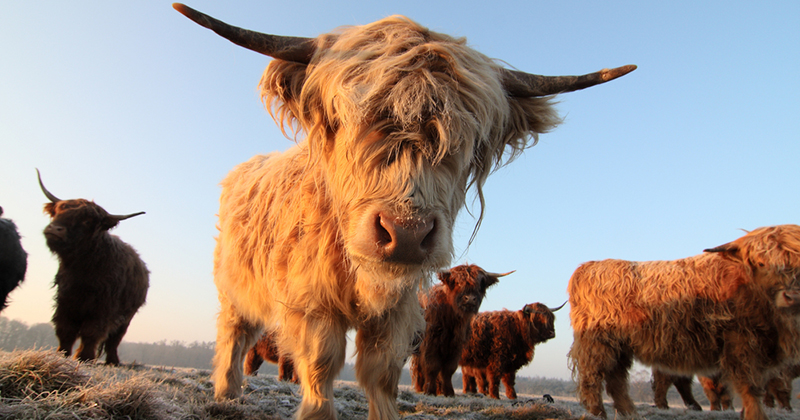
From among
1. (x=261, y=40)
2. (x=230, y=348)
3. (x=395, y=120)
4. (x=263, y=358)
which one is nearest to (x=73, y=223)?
(x=230, y=348)

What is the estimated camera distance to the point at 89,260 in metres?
5.07

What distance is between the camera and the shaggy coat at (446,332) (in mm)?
6809

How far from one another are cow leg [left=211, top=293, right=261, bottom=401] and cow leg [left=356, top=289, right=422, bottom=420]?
1555 millimetres

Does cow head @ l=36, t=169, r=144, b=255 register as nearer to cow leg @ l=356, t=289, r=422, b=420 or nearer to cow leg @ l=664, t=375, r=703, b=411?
cow leg @ l=356, t=289, r=422, b=420

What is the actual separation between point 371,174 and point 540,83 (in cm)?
130

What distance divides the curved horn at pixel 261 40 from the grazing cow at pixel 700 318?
15.0ft

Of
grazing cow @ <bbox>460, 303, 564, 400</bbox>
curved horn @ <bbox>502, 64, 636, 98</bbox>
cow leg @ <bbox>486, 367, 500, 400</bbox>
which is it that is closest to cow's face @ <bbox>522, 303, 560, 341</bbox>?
grazing cow @ <bbox>460, 303, 564, 400</bbox>

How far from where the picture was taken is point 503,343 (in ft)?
28.0

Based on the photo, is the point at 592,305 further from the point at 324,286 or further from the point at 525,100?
the point at 324,286

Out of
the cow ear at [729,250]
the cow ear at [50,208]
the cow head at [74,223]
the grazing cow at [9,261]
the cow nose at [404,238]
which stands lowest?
the cow nose at [404,238]

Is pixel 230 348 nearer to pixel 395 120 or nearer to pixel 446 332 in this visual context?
pixel 395 120

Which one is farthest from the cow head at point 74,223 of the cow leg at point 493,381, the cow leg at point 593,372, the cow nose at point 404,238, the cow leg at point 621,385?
the cow leg at point 493,381

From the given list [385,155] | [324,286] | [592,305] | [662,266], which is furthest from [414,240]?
[662,266]

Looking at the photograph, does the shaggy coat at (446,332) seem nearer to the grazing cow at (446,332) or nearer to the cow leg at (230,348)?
the grazing cow at (446,332)
